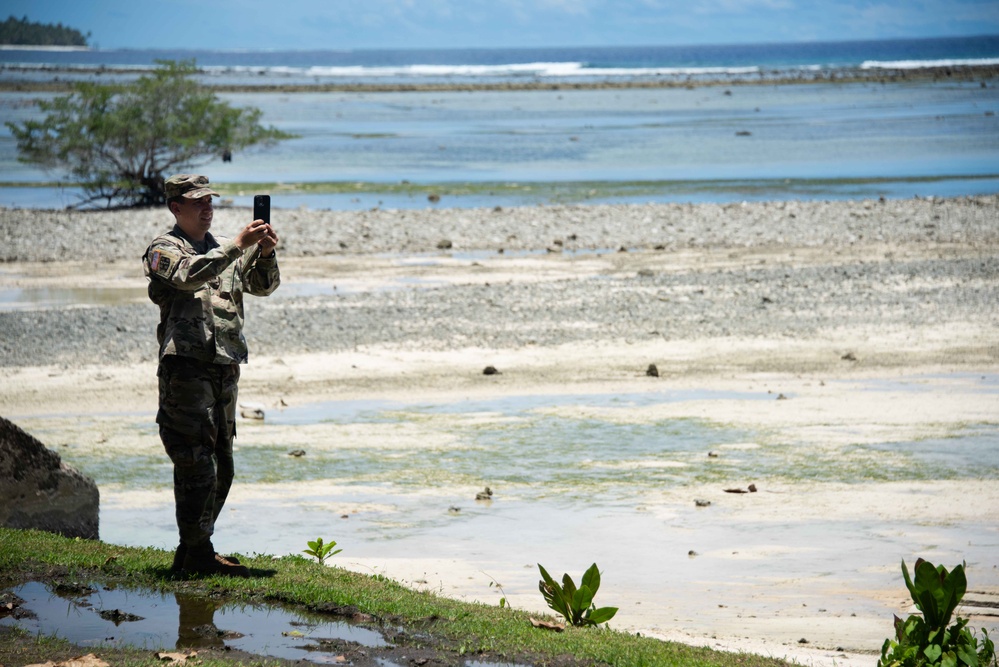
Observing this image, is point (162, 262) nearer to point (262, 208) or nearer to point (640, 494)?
point (262, 208)

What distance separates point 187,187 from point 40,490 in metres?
2.67

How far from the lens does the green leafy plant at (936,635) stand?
5.16 meters

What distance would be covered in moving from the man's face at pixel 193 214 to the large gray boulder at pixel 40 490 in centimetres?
208

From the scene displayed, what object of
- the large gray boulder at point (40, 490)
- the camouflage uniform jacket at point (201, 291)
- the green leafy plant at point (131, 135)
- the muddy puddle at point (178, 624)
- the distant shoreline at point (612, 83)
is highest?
the distant shoreline at point (612, 83)

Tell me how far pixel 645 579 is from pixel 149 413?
6.55m

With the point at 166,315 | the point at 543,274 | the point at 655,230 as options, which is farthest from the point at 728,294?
the point at 166,315

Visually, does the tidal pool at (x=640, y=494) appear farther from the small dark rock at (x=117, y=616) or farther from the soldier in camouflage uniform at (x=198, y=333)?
the small dark rock at (x=117, y=616)

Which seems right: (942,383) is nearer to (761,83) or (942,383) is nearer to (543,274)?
(543,274)

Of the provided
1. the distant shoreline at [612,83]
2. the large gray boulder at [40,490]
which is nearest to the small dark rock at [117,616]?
the large gray boulder at [40,490]

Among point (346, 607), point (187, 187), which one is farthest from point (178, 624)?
point (187, 187)

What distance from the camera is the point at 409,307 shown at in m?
17.1

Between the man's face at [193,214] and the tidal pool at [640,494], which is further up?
the man's face at [193,214]

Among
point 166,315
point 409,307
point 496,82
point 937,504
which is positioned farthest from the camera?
point 496,82

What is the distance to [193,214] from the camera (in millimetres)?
6043
